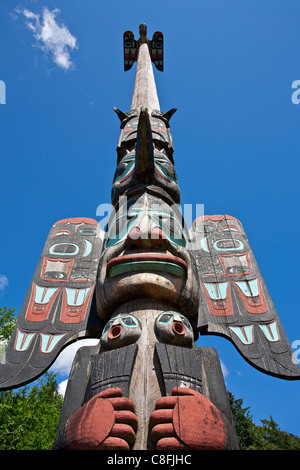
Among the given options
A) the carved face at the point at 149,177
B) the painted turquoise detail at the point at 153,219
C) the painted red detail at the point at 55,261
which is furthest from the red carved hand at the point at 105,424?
the carved face at the point at 149,177

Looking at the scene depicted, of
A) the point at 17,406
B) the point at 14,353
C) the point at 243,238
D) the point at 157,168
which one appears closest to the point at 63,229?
the point at 157,168

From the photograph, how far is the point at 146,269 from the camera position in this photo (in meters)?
2.68

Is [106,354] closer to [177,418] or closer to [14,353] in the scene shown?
[177,418]

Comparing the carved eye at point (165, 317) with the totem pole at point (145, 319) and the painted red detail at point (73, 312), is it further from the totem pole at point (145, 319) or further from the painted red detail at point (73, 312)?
the painted red detail at point (73, 312)

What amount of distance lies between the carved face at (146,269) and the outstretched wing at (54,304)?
1.18ft

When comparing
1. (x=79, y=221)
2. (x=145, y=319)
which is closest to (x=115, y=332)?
(x=145, y=319)

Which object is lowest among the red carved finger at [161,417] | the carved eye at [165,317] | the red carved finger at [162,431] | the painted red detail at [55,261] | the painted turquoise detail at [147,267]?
the red carved finger at [162,431]

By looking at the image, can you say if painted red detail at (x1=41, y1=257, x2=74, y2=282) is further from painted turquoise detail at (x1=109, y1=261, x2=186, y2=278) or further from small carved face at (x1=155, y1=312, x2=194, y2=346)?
small carved face at (x1=155, y1=312, x2=194, y2=346)

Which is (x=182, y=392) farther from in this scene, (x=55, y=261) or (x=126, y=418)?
(x=55, y=261)

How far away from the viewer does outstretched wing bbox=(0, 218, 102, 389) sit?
2.67 meters

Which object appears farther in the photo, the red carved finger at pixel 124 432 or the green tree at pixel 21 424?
the green tree at pixel 21 424

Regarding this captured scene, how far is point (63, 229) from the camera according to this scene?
400cm

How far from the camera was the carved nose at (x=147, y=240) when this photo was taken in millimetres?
2848

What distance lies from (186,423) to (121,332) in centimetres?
75
